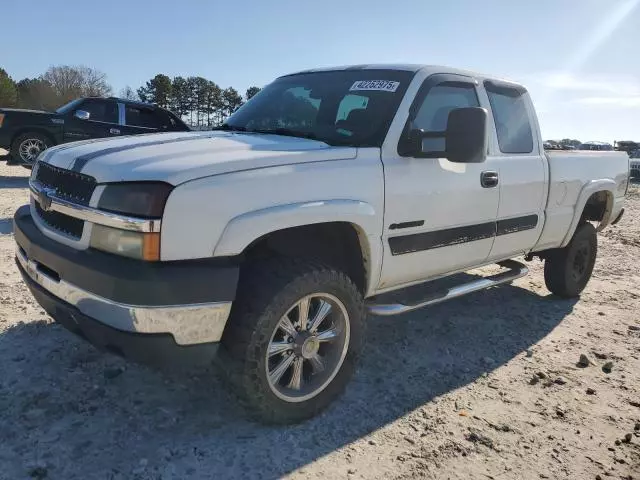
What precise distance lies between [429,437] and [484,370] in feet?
3.38

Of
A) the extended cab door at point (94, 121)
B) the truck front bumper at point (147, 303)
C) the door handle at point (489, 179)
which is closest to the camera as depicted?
the truck front bumper at point (147, 303)

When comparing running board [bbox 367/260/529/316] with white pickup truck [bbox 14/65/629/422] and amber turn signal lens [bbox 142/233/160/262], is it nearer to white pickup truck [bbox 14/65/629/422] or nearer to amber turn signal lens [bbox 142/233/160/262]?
white pickup truck [bbox 14/65/629/422]

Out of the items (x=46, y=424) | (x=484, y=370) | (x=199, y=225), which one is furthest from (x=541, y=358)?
(x=46, y=424)

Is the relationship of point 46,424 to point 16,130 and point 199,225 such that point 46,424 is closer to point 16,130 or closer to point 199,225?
point 199,225

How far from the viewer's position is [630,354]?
160 inches

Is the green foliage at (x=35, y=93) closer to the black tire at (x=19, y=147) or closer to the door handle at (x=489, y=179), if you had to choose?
the black tire at (x=19, y=147)

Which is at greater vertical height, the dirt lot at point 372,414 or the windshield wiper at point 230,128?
the windshield wiper at point 230,128

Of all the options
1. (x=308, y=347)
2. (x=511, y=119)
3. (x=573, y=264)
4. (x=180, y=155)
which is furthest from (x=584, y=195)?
(x=180, y=155)

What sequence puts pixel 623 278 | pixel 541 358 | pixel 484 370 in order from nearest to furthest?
pixel 484 370
pixel 541 358
pixel 623 278

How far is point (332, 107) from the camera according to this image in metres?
3.50

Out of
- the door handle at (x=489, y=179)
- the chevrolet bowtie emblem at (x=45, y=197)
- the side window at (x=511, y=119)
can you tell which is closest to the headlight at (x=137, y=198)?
the chevrolet bowtie emblem at (x=45, y=197)

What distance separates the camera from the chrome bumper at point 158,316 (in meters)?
2.27

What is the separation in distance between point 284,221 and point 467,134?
1214 millimetres

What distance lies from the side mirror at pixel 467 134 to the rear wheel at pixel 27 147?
10.2m
